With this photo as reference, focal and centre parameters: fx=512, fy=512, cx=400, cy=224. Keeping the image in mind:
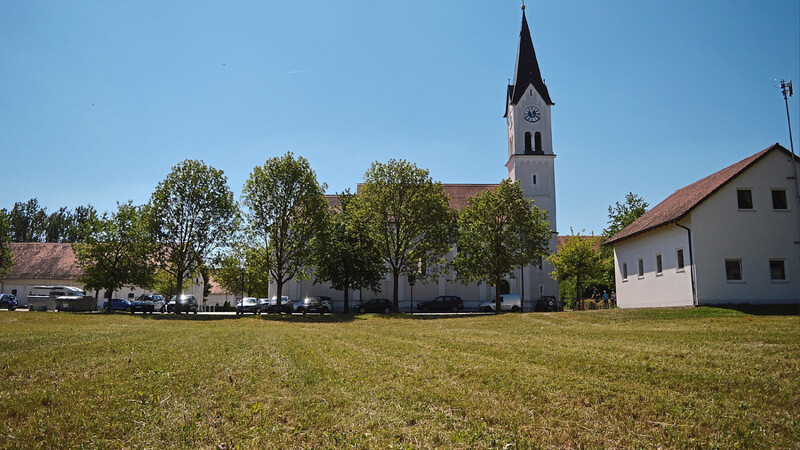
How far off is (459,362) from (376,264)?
32.1m

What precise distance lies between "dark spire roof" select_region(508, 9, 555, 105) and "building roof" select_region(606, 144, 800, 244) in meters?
22.5

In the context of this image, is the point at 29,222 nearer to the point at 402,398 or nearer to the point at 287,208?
the point at 287,208

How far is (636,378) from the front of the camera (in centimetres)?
821

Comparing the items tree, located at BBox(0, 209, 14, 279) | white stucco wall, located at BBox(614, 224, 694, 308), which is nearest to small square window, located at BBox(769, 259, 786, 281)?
white stucco wall, located at BBox(614, 224, 694, 308)

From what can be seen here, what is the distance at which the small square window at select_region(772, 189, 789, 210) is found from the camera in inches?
1120

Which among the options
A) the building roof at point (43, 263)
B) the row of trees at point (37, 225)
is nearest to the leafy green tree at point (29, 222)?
the row of trees at point (37, 225)

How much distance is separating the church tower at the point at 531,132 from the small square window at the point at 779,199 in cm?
2604

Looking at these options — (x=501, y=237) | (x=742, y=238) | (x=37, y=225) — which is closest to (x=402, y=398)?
(x=742, y=238)

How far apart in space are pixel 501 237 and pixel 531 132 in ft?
70.0

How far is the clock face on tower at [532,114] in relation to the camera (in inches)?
2194

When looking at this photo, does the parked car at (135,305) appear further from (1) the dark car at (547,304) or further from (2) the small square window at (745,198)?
(2) the small square window at (745,198)

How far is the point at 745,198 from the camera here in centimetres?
2845

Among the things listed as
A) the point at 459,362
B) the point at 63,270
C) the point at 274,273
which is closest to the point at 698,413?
the point at 459,362

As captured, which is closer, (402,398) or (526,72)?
(402,398)
